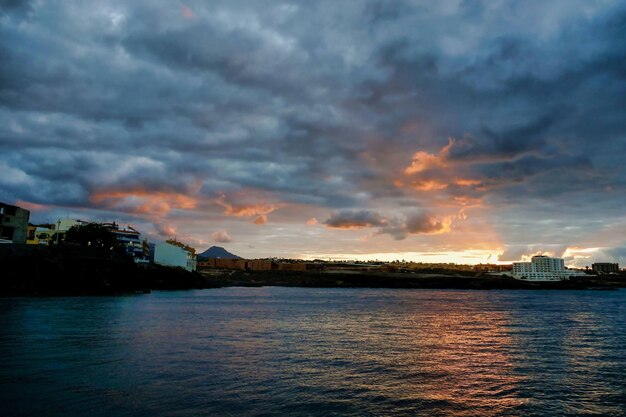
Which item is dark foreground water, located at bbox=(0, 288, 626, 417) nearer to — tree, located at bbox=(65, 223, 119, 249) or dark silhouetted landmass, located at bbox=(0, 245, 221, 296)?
dark silhouetted landmass, located at bbox=(0, 245, 221, 296)

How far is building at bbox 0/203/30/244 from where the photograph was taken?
403ft

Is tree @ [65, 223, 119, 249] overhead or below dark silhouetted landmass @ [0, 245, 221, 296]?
overhead

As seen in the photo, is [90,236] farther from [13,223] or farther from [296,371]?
[296,371]

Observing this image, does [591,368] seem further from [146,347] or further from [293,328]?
[146,347]

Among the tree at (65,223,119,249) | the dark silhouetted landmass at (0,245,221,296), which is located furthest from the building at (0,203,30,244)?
the dark silhouetted landmass at (0,245,221,296)

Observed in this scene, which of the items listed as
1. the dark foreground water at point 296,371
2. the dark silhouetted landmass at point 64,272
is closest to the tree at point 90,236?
the dark silhouetted landmass at point 64,272

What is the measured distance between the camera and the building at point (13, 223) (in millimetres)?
122812

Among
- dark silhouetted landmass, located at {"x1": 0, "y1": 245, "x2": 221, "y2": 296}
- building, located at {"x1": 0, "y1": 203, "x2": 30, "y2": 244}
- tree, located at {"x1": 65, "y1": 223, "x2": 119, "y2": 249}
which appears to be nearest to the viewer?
dark silhouetted landmass, located at {"x1": 0, "y1": 245, "x2": 221, "y2": 296}

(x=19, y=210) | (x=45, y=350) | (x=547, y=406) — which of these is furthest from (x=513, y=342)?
(x=19, y=210)

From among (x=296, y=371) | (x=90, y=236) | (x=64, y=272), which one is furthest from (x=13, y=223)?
(x=296, y=371)

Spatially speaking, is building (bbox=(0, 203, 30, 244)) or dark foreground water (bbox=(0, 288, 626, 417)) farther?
building (bbox=(0, 203, 30, 244))

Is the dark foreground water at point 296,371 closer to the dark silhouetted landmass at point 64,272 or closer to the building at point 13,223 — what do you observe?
the dark silhouetted landmass at point 64,272

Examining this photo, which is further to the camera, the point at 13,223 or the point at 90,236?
the point at 90,236

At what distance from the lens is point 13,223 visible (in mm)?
125625
